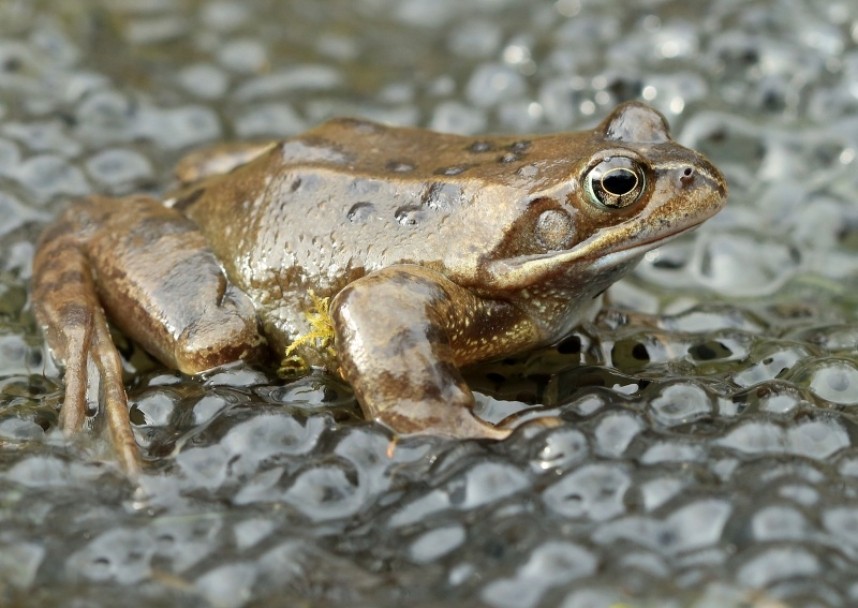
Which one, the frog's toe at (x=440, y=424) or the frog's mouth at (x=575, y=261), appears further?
the frog's mouth at (x=575, y=261)

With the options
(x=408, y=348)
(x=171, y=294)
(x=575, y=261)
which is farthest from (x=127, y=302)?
(x=575, y=261)

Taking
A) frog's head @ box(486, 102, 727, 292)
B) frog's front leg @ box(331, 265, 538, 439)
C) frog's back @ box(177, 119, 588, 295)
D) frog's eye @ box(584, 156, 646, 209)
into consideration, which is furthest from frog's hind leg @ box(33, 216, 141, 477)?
frog's eye @ box(584, 156, 646, 209)

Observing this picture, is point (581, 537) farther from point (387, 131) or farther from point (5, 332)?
point (5, 332)

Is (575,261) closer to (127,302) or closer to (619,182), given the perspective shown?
(619,182)

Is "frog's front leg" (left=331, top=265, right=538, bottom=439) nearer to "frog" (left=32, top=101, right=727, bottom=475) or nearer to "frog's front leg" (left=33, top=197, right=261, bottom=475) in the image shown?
"frog" (left=32, top=101, right=727, bottom=475)

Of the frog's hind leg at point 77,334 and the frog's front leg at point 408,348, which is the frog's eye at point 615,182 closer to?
the frog's front leg at point 408,348

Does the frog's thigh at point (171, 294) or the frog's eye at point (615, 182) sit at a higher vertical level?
the frog's eye at point (615, 182)

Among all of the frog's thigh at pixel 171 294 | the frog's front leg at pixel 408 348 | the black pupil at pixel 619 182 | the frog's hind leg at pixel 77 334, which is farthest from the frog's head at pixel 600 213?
the frog's hind leg at pixel 77 334
